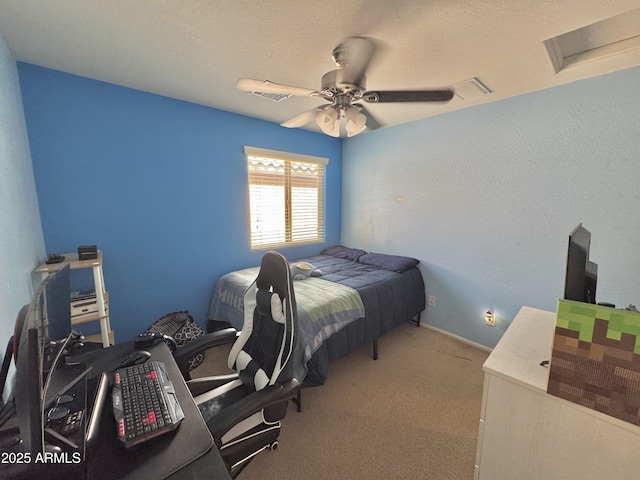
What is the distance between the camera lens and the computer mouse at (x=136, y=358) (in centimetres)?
113

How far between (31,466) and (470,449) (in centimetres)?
202

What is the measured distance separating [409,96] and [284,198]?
2066 mm

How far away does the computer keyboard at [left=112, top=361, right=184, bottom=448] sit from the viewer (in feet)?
2.54

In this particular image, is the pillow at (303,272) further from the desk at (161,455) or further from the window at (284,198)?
the desk at (161,455)

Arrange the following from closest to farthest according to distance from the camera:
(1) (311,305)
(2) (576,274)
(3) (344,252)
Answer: (2) (576,274) < (1) (311,305) < (3) (344,252)

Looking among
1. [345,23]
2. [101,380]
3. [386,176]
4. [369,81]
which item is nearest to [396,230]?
[386,176]

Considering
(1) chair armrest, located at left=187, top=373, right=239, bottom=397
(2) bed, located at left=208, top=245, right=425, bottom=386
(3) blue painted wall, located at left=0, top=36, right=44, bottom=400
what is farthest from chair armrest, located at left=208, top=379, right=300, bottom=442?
(2) bed, located at left=208, top=245, right=425, bottom=386

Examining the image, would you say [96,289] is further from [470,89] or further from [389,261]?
[470,89]

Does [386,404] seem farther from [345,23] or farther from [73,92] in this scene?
[73,92]

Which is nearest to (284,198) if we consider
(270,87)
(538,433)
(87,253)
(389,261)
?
(389,261)

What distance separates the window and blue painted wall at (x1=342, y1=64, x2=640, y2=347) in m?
0.76

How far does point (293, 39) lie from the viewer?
1492 millimetres

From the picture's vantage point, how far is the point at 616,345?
0.84 meters

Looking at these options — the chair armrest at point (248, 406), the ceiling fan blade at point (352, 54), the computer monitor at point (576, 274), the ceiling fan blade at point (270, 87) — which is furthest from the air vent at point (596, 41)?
the chair armrest at point (248, 406)
